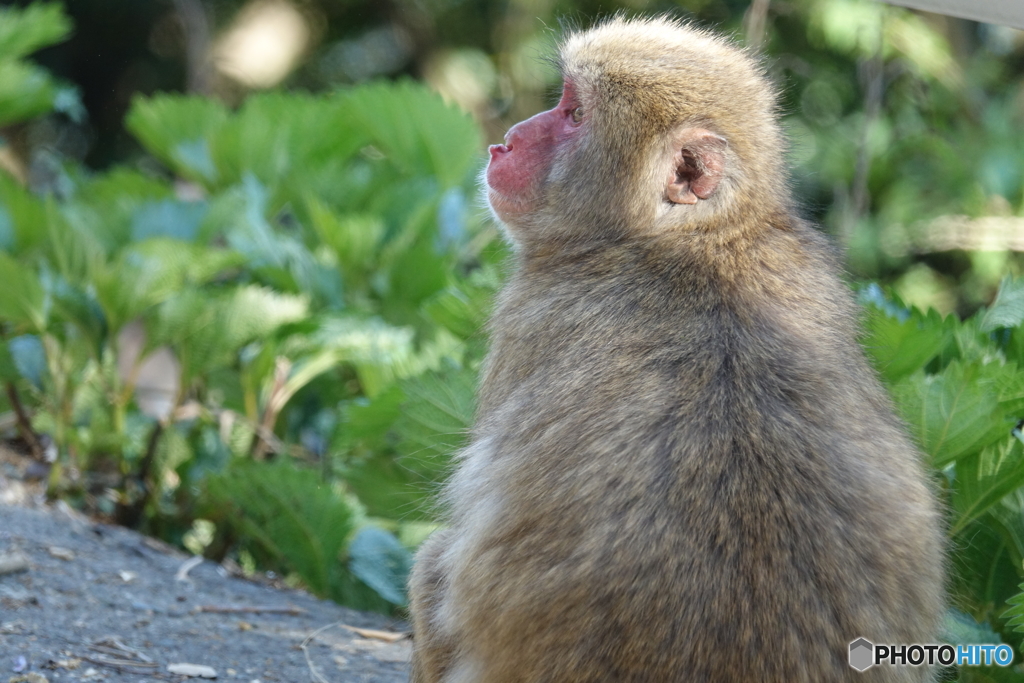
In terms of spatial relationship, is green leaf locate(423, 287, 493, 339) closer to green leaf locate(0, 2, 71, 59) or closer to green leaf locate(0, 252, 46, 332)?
green leaf locate(0, 252, 46, 332)

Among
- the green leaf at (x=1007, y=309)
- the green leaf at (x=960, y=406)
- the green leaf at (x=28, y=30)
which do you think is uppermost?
the green leaf at (x=28, y=30)

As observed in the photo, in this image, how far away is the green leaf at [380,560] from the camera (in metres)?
3.37

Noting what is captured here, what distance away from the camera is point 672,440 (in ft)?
5.98

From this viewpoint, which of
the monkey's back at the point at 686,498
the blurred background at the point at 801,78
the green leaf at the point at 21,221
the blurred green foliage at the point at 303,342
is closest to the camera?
the monkey's back at the point at 686,498

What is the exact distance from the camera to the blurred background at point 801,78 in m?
7.11

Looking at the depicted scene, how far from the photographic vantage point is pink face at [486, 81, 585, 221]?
2.53m

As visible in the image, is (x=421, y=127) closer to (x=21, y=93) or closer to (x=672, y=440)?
(x=21, y=93)

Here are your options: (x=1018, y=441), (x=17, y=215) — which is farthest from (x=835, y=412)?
(x=17, y=215)

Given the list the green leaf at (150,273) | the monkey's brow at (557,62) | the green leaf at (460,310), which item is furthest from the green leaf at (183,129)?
the monkey's brow at (557,62)

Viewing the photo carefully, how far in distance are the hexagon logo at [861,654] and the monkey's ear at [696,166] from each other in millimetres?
925

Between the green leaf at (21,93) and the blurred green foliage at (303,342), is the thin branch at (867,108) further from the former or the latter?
the green leaf at (21,93)

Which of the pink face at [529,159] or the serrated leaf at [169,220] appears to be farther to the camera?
the serrated leaf at [169,220]

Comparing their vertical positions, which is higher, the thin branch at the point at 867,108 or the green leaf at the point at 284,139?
the thin branch at the point at 867,108

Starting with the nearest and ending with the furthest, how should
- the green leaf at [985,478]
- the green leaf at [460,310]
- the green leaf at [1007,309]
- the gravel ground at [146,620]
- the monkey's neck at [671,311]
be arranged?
the monkey's neck at [671,311] < the green leaf at [985,478] < the gravel ground at [146,620] < the green leaf at [1007,309] < the green leaf at [460,310]
